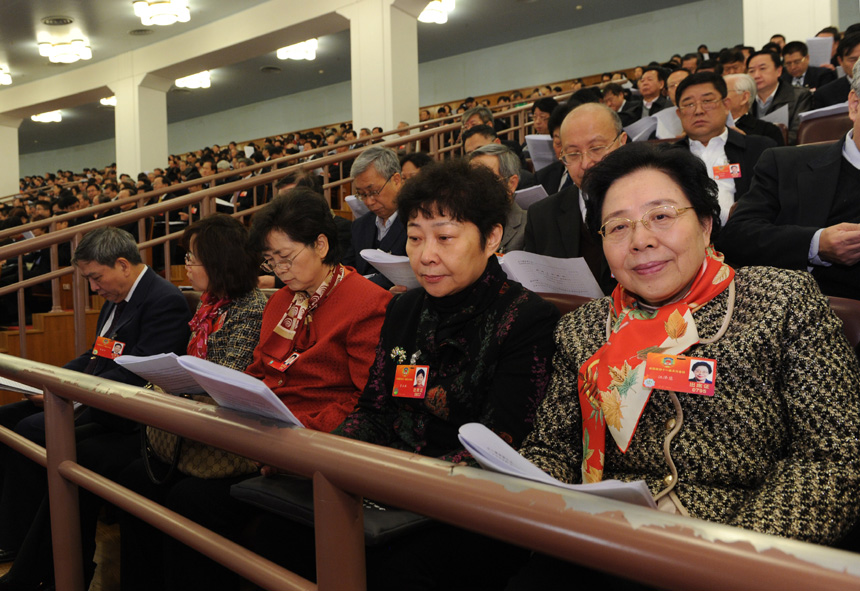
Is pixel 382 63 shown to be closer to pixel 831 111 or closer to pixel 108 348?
pixel 831 111

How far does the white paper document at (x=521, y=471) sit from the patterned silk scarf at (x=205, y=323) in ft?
5.25

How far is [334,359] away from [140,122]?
11.4m

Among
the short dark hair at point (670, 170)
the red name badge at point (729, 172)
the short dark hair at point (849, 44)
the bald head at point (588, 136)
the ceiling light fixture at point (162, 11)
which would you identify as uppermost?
the ceiling light fixture at point (162, 11)

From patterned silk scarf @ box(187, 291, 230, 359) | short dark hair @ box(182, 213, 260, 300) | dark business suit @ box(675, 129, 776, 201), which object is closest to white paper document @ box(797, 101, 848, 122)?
dark business suit @ box(675, 129, 776, 201)

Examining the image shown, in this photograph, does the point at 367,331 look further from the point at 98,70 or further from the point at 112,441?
the point at 98,70

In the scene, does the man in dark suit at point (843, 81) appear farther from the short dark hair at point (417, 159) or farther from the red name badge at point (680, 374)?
the red name badge at point (680, 374)

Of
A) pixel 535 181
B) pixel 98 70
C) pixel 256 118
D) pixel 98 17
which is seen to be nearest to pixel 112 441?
pixel 535 181

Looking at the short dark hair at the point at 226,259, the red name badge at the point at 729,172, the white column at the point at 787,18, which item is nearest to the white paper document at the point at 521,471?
the short dark hair at the point at 226,259

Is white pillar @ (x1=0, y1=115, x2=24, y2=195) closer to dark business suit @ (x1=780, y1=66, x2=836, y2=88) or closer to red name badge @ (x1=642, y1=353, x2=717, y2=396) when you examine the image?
dark business suit @ (x1=780, y1=66, x2=836, y2=88)

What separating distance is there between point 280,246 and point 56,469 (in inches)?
31.2

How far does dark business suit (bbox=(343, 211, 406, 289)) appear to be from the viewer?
3242 millimetres

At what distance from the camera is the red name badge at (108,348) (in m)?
2.52

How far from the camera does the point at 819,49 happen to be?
575cm

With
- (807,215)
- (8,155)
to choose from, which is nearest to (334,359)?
(807,215)
